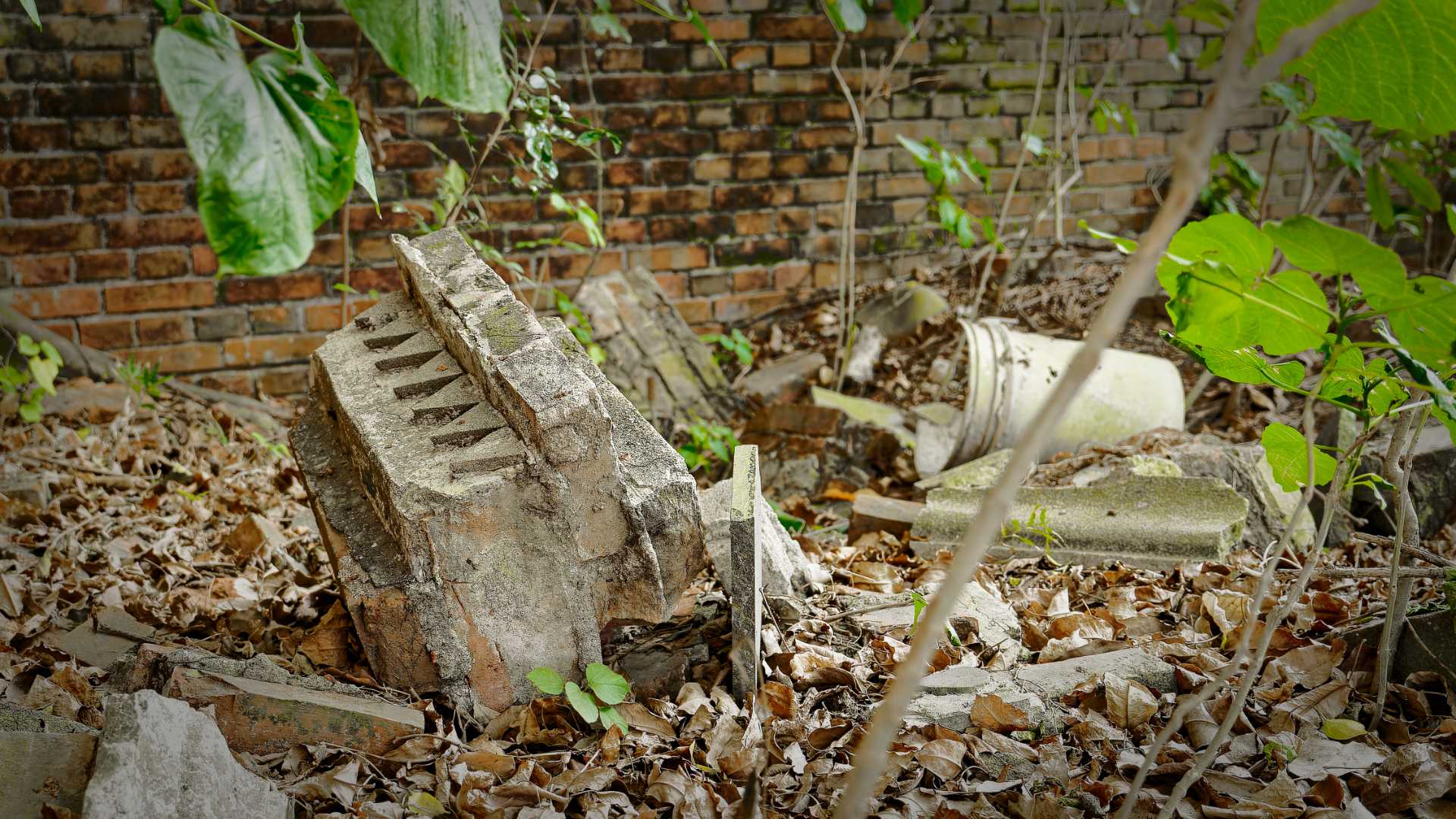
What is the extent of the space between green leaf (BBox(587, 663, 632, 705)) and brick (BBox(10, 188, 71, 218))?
275 cm

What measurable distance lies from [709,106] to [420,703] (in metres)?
2.69

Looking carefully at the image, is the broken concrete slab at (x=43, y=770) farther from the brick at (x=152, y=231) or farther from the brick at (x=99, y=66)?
the brick at (x=99, y=66)

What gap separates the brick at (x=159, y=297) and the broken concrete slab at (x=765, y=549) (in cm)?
236

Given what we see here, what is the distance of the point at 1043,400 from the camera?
3051 millimetres

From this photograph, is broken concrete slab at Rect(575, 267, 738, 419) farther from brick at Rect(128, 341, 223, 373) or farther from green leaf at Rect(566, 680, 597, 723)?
green leaf at Rect(566, 680, 597, 723)

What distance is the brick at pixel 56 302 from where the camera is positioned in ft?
10.7

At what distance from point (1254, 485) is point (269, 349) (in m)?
3.13

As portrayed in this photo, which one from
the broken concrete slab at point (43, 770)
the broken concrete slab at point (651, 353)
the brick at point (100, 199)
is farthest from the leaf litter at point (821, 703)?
the brick at point (100, 199)

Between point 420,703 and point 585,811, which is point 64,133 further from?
point 585,811

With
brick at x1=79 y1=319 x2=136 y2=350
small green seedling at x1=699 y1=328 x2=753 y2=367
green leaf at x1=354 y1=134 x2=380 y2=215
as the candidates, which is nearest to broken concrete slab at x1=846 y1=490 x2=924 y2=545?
small green seedling at x1=699 y1=328 x2=753 y2=367

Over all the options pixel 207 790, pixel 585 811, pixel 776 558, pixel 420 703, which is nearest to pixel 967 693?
pixel 776 558

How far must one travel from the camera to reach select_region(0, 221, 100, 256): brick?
10.6ft

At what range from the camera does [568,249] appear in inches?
145

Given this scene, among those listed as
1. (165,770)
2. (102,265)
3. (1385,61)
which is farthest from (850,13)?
(102,265)
